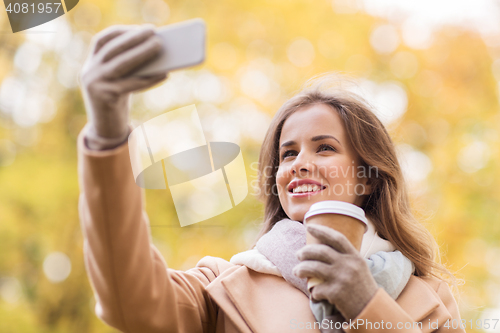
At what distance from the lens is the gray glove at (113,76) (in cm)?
96

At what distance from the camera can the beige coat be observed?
1.05 metres

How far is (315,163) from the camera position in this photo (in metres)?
1.60

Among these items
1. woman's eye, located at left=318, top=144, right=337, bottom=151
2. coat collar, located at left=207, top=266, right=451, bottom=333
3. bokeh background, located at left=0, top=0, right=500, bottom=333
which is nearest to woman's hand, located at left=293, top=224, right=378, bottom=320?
coat collar, located at left=207, top=266, right=451, bottom=333

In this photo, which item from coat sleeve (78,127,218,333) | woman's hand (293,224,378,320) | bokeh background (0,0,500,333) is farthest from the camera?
bokeh background (0,0,500,333)

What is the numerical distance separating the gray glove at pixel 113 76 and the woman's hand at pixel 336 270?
59cm

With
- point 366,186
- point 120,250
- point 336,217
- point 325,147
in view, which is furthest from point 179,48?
point 366,186

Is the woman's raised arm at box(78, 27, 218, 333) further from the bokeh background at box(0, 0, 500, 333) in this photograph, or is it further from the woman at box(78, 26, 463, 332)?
the bokeh background at box(0, 0, 500, 333)

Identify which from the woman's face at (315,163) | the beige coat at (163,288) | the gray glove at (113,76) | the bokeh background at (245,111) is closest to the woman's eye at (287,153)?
the woman's face at (315,163)

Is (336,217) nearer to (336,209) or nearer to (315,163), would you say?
(336,209)

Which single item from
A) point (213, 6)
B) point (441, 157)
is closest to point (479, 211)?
point (441, 157)

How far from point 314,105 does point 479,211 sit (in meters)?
3.12

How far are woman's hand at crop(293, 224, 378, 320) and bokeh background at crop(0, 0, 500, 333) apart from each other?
7.65ft

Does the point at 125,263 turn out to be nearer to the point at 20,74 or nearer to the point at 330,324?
the point at 330,324

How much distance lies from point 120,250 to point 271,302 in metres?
0.63
